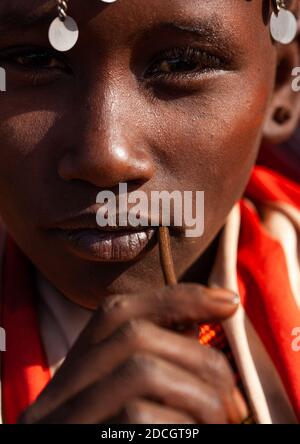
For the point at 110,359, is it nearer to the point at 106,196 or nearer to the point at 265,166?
the point at 106,196

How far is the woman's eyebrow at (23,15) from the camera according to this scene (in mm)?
1262

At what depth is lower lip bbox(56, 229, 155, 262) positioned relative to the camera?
1295 millimetres

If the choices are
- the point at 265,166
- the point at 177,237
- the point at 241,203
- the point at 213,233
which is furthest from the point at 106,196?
the point at 265,166

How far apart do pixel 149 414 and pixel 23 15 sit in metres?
0.68

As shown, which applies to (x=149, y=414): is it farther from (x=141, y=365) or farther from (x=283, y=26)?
(x=283, y=26)

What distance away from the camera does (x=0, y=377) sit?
147 centimetres

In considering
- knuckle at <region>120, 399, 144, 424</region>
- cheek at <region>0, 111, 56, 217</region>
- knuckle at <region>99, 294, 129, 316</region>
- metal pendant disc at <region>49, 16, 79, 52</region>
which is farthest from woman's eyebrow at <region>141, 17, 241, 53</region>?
knuckle at <region>120, 399, 144, 424</region>

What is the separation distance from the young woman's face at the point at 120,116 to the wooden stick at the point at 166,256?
48 mm

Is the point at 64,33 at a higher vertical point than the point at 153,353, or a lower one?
higher

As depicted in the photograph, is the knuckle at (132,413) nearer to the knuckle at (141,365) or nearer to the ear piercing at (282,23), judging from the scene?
the knuckle at (141,365)

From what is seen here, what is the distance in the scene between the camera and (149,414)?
0.95 m

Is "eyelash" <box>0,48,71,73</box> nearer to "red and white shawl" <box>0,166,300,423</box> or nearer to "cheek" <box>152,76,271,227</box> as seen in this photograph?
"cheek" <box>152,76,271,227</box>

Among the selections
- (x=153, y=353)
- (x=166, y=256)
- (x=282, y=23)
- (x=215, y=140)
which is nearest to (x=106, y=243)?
(x=166, y=256)

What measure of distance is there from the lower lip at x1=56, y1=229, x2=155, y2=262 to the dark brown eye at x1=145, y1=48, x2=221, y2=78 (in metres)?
0.27
